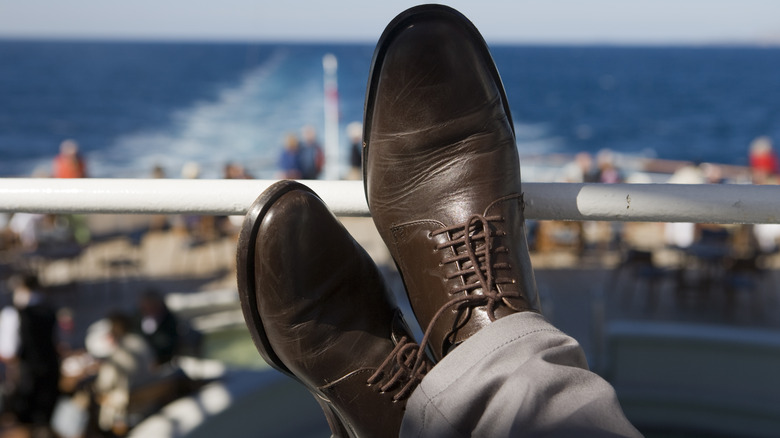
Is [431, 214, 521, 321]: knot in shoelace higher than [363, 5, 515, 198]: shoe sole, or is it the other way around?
[363, 5, 515, 198]: shoe sole

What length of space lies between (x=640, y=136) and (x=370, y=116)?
36614 millimetres

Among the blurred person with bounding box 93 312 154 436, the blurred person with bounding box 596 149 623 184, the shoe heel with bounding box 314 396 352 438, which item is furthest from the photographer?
the blurred person with bounding box 596 149 623 184

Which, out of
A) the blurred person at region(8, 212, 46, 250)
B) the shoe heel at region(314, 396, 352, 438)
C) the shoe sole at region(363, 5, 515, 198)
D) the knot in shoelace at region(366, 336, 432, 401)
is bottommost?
the blurred person at region(8, 212, 46, 250)

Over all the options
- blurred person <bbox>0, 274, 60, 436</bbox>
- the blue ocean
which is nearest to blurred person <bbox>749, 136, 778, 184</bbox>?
the blue ocean

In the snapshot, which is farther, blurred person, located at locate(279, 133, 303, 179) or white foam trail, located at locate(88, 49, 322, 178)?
white foam trail, located at locate(88, 49, 322, 178)

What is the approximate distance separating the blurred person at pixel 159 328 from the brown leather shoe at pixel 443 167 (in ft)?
10.4

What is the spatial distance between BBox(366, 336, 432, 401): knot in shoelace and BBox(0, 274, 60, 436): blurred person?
3.16 metres

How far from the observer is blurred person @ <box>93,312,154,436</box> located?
3.34 meters

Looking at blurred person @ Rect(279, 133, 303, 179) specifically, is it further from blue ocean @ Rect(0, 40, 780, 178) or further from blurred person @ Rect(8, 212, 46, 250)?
blurred person @ Rect(8, 212, 46, 250)

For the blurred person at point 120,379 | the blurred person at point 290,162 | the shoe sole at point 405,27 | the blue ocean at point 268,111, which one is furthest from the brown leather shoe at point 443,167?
the blue ocean at point 268,111

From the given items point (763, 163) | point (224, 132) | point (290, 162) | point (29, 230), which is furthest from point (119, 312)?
point (224, 132)

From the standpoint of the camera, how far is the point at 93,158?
24.9 meters

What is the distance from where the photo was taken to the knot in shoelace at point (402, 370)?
1031 millimetres

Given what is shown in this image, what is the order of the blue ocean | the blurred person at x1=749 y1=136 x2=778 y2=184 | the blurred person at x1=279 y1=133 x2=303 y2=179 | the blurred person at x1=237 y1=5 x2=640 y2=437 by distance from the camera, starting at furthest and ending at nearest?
the blue ocean < the blurred person at x1=279 y1=133 x2=303 y2=179 < the blurred person at x1=749 y1=136 x2=778 y2=184 < the blurred person at x1=237 y1=5 x2=640 y2=437
